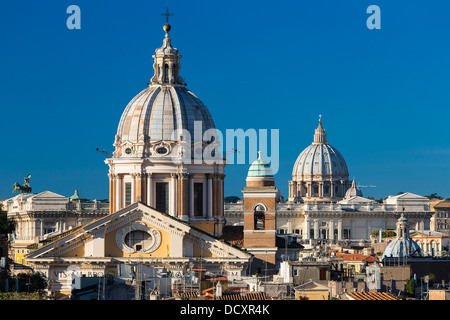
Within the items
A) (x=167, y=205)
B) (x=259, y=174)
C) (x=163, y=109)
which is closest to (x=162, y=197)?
(x=167, y=205)

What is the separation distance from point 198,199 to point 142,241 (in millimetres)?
15338

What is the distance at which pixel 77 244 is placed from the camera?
7331cm

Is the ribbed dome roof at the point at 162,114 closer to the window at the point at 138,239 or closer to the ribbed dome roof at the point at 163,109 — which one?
the ribbed dome roof at the point at 163,109

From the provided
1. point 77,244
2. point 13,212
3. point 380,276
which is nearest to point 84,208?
point 13,212

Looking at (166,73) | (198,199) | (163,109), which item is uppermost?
(166,73)

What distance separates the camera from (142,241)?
2884 inches

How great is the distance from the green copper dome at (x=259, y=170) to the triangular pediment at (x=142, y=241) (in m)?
9.58

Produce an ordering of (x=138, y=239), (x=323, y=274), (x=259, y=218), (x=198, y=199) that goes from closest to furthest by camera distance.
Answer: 1. (x=323, y=274)
2. (x=138, y=239)
3. (x=259, y=218)
4. (x=198, y=199)

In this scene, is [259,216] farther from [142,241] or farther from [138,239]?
[138,239]

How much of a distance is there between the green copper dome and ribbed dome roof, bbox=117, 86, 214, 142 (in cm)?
675

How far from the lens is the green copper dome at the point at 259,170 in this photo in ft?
270
